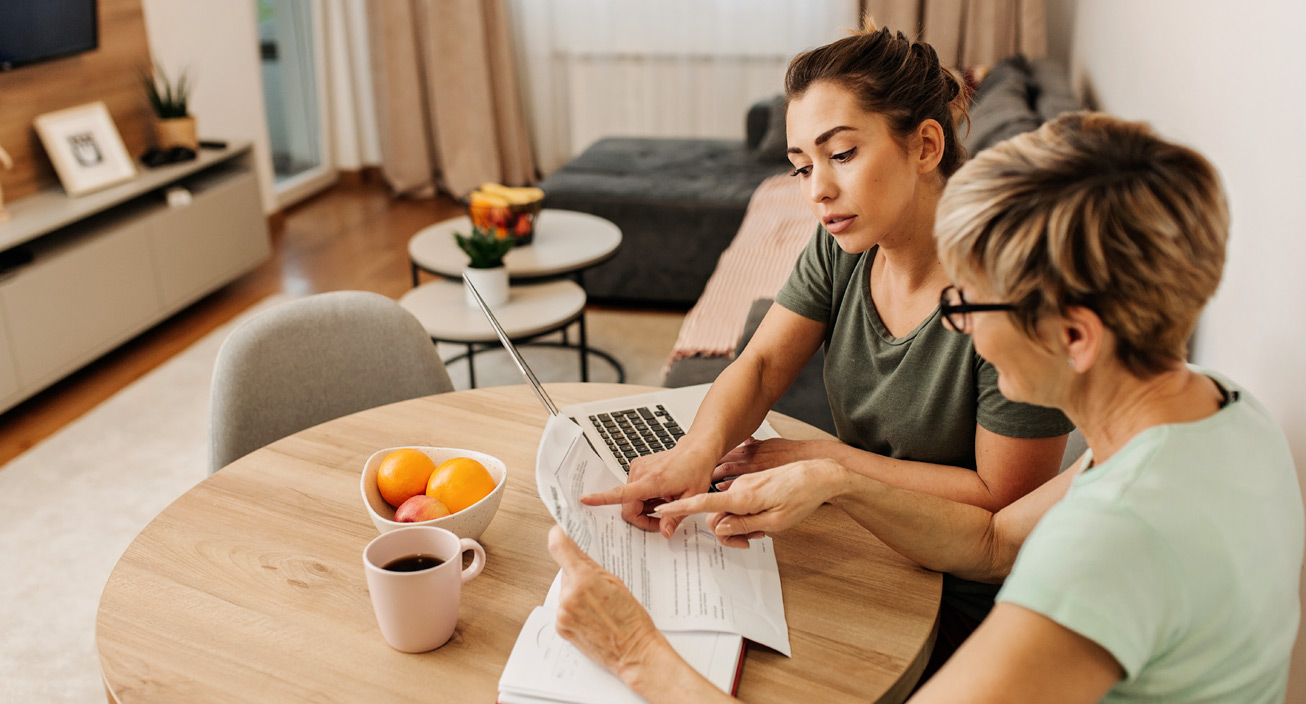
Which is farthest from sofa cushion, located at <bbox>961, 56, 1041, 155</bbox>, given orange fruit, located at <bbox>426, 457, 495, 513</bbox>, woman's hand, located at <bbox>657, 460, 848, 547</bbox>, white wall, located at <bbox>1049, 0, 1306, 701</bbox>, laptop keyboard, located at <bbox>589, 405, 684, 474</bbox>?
orange fruit, located at <bbox>426, 457, 495, 513</bbox>

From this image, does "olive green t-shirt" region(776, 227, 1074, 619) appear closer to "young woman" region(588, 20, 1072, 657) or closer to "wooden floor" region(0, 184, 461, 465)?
"young woman" region(588, 20, 1072, 657)

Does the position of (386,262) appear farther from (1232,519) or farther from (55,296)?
(1232,519)

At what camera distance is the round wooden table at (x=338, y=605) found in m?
0.93

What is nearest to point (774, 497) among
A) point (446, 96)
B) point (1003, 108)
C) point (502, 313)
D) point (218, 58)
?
point (502, 313)

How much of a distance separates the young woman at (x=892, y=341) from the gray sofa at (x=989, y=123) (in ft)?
0.48

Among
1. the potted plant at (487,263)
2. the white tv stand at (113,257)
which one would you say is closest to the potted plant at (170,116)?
the white tv stand at (113,257)

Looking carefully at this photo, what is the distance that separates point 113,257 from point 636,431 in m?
2.55

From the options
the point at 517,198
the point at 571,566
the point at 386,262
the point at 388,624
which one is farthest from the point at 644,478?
the point at 386,262

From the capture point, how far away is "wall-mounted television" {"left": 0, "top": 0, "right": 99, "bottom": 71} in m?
3.02

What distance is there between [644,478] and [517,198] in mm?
2051

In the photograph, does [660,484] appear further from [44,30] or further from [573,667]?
[44,30]

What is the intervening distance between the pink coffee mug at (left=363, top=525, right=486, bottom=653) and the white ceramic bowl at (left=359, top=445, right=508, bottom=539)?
0.06 m

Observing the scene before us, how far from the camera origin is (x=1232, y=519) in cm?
76

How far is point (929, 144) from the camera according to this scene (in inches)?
50.2
